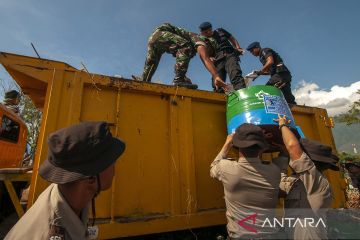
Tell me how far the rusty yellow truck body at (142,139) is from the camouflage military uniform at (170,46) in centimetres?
121

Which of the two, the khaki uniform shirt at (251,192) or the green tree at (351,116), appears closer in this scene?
the khaki uniform shirt at (251,192)

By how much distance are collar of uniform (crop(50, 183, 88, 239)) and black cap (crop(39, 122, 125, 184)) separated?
0.07 metres

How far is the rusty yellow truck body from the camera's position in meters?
2.48

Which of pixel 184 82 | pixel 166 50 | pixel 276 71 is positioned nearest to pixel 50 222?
pixel 184 82

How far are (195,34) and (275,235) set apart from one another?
3280mm

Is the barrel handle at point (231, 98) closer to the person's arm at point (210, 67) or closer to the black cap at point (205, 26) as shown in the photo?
the person's arm at point (210, 67)

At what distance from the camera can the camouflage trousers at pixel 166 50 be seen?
4.10 metres

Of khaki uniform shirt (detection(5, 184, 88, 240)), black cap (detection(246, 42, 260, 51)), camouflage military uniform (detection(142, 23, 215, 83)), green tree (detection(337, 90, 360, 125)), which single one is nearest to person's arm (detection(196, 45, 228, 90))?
camouflage military uniform (detection(142, 23, 215, 83))

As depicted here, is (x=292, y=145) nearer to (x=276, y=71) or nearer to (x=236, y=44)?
(x=276, y=71)

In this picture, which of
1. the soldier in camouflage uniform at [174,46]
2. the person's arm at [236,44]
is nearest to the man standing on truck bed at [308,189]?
the soldier in camouflage uniform at [174,46]

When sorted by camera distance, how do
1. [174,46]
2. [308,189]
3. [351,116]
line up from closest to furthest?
1. [308,189]
2. [174,46]
3. [351,116]

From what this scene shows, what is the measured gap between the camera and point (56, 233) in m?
0.98

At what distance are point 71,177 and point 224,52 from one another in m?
3.71

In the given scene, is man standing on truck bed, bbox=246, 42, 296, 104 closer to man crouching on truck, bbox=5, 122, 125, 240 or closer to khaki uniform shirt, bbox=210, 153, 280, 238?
khaki uniform shirt, bbox=210, 153, 280, 238
